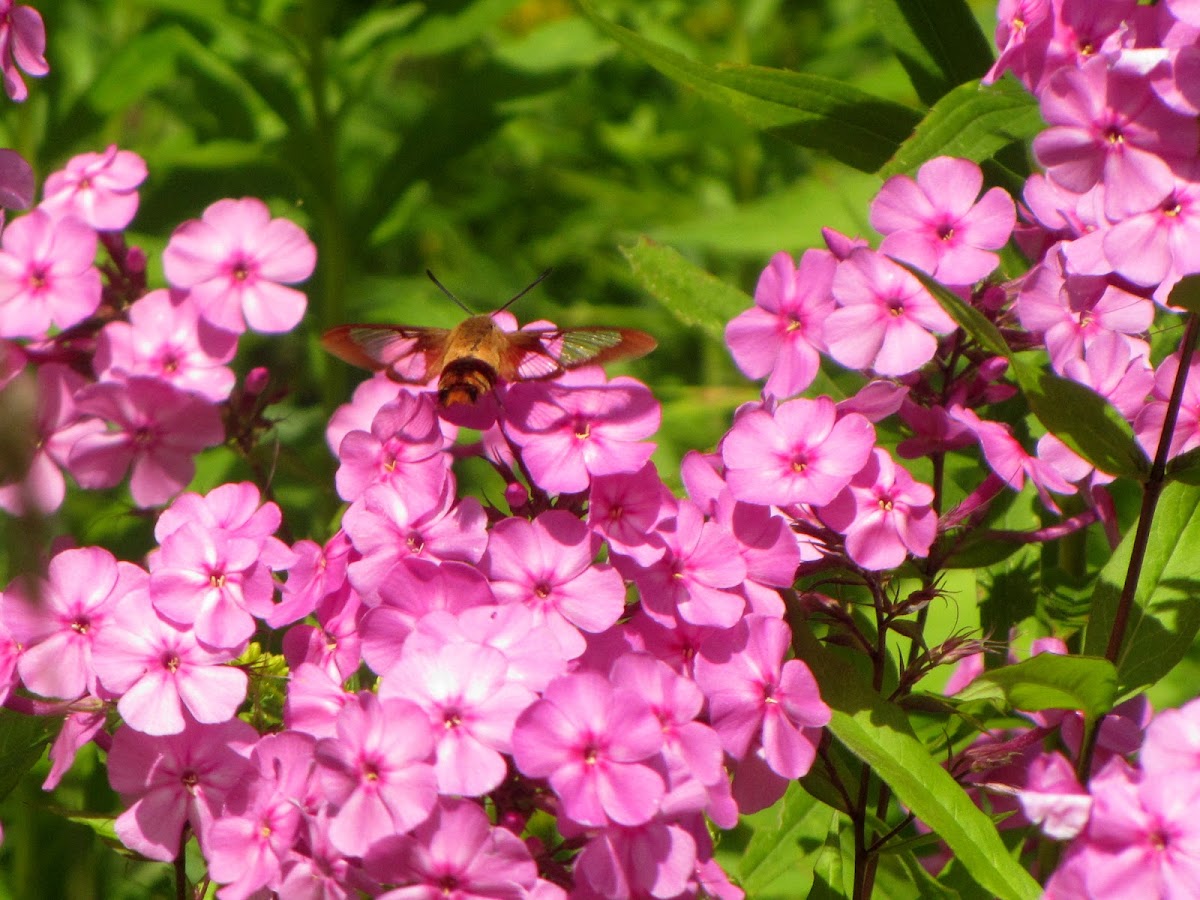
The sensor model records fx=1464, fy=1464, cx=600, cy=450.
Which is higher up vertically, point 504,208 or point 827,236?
point 827,236

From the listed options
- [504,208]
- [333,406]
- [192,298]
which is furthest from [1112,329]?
[504,208]

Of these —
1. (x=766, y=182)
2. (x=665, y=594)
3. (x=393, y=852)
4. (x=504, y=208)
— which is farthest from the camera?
(x=504, y=208)

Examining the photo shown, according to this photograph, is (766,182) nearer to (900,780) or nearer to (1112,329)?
(1112,329)

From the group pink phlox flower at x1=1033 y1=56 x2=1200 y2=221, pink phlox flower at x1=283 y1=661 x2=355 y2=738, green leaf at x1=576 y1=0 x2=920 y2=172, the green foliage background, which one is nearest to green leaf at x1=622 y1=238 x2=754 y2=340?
the green foliage background

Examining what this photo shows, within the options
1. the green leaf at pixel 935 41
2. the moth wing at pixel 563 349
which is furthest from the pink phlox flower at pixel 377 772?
the green leaf at pixel 935 41

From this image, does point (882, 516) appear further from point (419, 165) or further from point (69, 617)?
point (419, 165)

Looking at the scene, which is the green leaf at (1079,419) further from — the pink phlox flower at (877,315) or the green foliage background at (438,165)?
the green foliage background at (438,165)

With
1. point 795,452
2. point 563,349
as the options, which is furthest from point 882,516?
point 563,349
